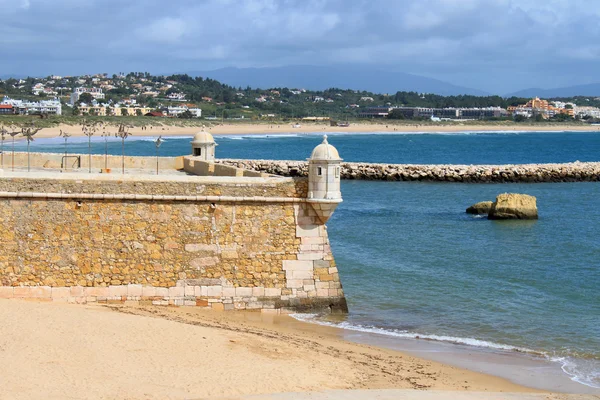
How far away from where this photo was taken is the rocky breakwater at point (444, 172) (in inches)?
1922

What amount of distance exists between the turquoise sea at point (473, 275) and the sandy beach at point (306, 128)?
53354 millimetres

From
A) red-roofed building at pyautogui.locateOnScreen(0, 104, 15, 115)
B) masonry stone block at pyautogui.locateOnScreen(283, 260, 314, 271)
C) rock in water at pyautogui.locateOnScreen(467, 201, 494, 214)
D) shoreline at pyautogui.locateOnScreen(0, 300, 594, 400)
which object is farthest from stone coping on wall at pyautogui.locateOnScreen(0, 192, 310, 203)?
red-roofed building at pyautogui.locateOnScreen(0, 104, 15, 115)

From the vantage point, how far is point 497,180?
163 ft

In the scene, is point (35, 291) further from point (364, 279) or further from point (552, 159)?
point (552, 159)

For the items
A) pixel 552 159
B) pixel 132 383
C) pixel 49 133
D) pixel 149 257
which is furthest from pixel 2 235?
pixel 49 133

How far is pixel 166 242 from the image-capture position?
48.5 feet

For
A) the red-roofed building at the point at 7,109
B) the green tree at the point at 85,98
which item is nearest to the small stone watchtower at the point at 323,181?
the red-roofed building at the point at 7,109

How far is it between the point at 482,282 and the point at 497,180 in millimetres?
29993

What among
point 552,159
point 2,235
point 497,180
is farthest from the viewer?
point 552,159

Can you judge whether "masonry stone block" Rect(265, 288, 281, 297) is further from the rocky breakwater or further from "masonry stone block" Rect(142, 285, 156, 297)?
the rocky breakwater

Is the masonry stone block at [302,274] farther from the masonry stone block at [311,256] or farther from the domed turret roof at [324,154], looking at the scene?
the domed turret roof at [324,154]

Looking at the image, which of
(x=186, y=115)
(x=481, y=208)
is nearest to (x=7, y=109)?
(x=186, y=115)

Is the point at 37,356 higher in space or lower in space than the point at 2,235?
lower

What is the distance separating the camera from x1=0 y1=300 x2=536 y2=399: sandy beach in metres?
10.9
